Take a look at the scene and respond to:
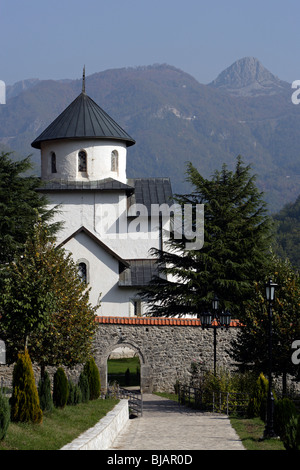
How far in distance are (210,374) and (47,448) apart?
1215 centimetres

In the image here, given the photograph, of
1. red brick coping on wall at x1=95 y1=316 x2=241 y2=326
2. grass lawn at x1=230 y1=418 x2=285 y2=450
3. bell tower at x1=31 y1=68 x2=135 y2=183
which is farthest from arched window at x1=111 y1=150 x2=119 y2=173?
grass lawn at x1=230 y1=418 x2=285 y2=450

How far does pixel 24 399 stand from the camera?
1361 cm

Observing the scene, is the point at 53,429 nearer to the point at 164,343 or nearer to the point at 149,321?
the point at 149,321

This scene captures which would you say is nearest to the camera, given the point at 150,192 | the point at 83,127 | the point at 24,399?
the point at 24,399

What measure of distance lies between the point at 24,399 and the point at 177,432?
14.8 ft

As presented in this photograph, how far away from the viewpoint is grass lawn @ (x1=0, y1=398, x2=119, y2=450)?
38.7 feet

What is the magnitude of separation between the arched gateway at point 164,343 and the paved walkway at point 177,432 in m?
4.79

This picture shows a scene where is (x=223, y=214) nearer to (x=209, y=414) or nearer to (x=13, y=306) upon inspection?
(x=209, y=414)

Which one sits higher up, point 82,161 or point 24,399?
point 82,161

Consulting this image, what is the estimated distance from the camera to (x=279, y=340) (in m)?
22.8

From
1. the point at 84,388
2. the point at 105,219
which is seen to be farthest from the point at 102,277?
the point at 84,388

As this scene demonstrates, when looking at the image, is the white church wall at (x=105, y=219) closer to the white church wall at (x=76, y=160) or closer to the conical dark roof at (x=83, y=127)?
the white church wall at (x=76, y=160)

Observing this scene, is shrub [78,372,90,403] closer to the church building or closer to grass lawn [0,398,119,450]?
grass lawn [0,398,119,450]
